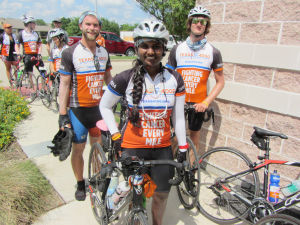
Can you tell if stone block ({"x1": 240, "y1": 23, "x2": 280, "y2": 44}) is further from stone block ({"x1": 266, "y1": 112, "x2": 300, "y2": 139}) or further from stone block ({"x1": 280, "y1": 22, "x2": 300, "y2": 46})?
stone block ({"x1": 266, "y1": 112, "x2": 300, "y2": 139})

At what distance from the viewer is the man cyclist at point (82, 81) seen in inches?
104

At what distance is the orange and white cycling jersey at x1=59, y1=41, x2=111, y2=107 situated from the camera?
2.63m

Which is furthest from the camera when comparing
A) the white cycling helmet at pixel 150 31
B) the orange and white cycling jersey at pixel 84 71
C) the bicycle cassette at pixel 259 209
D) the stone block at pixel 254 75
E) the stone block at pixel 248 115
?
the stone block at pixel 248 115

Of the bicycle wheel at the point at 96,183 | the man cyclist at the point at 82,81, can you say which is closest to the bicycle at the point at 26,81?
the man cyclist at the point at 82,81

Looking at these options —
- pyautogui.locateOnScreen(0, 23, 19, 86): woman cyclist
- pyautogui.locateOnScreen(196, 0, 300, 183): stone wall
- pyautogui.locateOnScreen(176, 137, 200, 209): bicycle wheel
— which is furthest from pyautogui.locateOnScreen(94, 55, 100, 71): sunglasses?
pyautogui.locateOnScreen(0, 23, 19, 86): woman cyclist

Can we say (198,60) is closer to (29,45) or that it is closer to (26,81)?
(29,45)

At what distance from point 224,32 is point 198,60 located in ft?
2.89

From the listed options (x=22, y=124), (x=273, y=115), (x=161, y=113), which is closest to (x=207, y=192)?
(x=273, y=115)

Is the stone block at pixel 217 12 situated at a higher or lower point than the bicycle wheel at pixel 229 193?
higher

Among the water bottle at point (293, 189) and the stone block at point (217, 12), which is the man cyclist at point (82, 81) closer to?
the stone block at point (217, 12)

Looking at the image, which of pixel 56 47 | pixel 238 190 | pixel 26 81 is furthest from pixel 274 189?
pixel 26 81

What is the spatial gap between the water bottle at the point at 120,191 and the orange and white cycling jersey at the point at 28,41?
20.8 ft

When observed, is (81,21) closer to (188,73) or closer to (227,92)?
(188,73)

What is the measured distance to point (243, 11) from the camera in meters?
3.20
